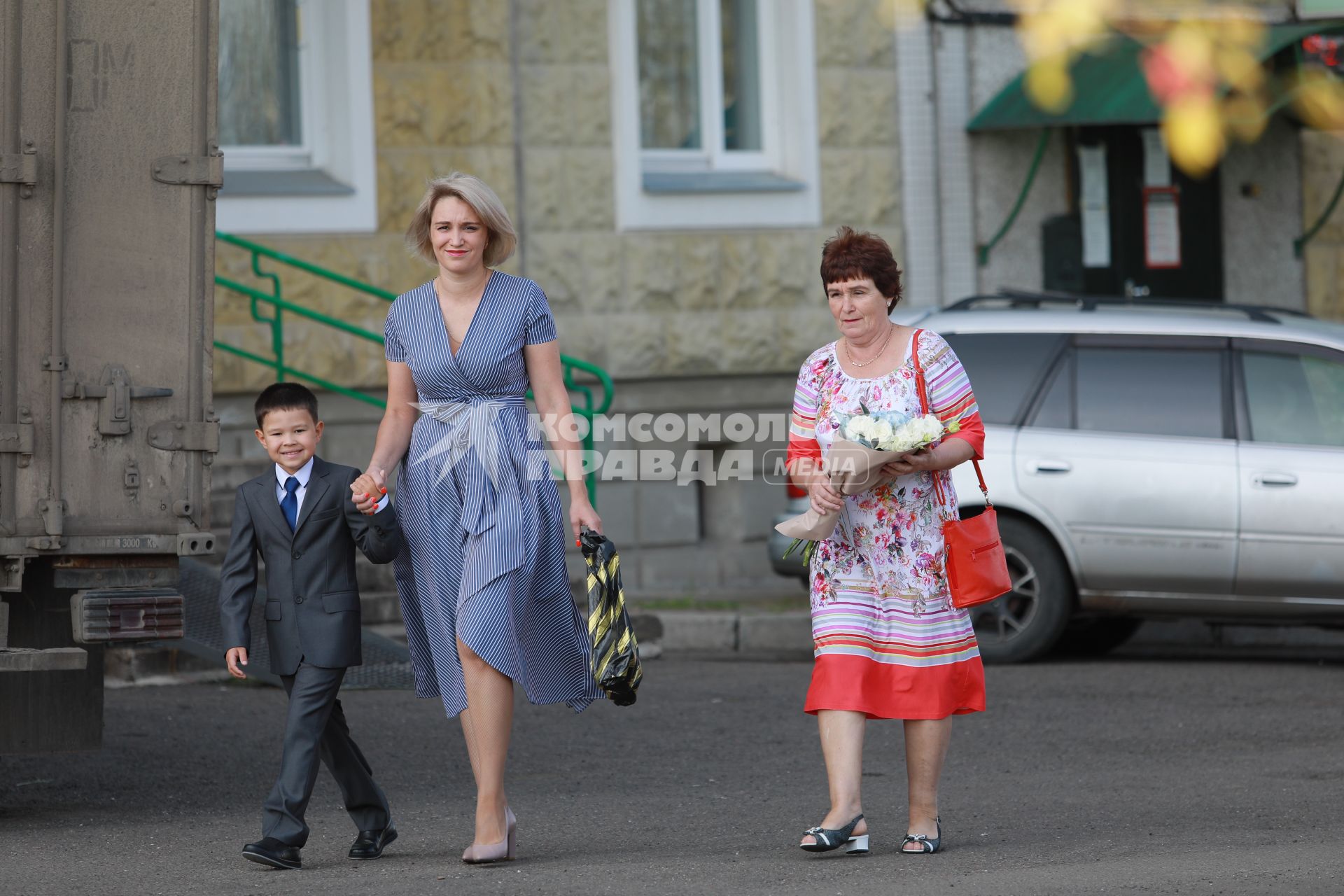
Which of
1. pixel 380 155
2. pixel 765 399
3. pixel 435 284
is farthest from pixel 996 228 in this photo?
pixel 435 284

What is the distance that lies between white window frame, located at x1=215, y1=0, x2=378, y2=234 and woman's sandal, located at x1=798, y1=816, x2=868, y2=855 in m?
7.45

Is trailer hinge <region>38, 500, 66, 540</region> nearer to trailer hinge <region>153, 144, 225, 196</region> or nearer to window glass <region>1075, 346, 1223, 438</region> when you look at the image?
trailer hinge <region>153, 144, 225, 196</region>

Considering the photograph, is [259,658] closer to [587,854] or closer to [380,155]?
[587,854]

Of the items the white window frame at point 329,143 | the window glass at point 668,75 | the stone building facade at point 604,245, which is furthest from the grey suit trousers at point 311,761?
the window glass at point 668,75

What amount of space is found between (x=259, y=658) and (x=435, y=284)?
259 centimetres

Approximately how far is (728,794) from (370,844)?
62.4 inches

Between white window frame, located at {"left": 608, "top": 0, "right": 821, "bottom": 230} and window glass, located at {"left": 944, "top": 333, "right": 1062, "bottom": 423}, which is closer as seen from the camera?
window glass, located at {"left": 944, "top": 333, "right": 1062, "bottom": 423}

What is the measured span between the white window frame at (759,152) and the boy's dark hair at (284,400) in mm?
7567

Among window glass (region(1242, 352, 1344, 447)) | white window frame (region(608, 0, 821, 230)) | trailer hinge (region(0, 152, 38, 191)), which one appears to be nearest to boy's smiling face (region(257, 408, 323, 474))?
trailer hinge (region(0, 152, 38, 191))

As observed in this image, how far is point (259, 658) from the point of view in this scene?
8.10 meters

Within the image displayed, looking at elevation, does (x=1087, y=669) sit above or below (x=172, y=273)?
below

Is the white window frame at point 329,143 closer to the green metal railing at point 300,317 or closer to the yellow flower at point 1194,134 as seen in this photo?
the green metal railing at point 300,317

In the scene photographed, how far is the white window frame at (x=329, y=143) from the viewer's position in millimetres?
12352

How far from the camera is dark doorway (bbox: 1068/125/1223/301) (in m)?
14.9
